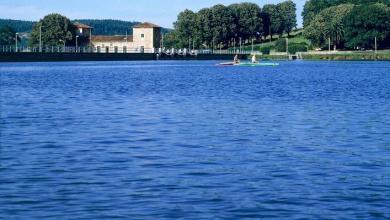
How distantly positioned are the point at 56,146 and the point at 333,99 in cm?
3110

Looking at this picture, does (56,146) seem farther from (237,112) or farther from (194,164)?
(237,112)

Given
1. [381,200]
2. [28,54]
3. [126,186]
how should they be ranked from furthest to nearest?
[28,54], [126,186], [381,200]

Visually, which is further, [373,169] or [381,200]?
[373,169]

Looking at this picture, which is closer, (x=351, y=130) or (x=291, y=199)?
(x=291, y=199)

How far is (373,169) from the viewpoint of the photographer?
22047 mm

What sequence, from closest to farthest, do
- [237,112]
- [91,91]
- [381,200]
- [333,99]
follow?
[381,200] < [237,112] < [333,99] < [91,91]

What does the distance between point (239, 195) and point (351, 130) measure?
15.0 meters

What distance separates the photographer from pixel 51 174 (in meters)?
21.2

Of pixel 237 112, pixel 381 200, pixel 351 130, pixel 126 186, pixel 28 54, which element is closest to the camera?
pixel 381 200

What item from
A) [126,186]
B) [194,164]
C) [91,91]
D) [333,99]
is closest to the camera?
[126,186]

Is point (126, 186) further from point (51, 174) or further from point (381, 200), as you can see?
point (381, 200)

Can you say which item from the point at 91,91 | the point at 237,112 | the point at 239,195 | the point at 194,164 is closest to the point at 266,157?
the point at 194,164

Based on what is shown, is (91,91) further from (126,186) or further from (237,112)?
(126,186)

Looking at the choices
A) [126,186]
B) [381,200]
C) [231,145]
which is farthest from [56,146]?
[381,200]
